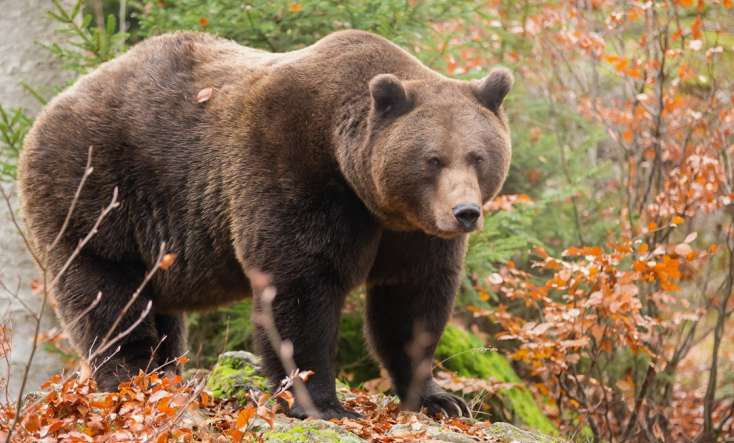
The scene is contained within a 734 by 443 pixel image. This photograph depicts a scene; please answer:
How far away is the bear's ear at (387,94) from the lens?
573 centimetres

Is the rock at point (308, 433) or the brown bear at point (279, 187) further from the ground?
the brown bear at point (279, 187)

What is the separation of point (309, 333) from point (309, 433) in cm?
85

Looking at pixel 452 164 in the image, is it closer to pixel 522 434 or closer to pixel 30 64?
pixel 522 434

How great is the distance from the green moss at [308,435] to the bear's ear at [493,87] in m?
2.23

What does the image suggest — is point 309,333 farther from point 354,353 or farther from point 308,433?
point 354,353

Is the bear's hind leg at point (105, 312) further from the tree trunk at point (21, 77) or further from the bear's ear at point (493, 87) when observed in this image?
the tree trunk at point (21, 77)

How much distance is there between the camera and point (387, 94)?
5797 mm

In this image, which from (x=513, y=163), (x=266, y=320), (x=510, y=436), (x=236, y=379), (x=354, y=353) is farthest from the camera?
(x=513, y=163)

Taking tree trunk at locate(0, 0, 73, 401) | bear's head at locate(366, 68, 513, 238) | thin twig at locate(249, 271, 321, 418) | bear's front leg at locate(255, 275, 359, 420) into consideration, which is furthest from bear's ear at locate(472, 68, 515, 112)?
tree trunk at locate(0, 0, 73, 401)

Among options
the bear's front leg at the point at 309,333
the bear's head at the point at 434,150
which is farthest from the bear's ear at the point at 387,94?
the bear's front leg at the point at 309,333

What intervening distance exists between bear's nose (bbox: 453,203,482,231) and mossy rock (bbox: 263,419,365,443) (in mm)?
1330

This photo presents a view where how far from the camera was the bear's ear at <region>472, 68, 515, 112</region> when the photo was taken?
6.03 m

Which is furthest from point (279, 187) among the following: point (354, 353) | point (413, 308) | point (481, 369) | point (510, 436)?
point (481, 369)

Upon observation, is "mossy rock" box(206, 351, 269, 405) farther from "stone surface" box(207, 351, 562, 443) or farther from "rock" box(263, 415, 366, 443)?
"rock" box(263, 415, 366, 443)
